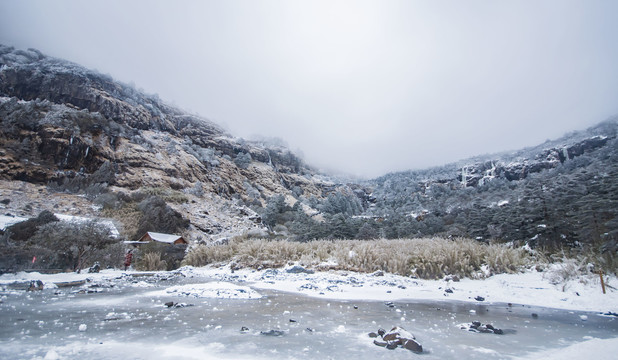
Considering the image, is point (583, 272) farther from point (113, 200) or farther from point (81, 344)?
point (113, 200)

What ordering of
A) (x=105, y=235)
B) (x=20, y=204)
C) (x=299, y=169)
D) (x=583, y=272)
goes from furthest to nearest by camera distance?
(x=299, y=169) → (x=20, y=204) → (x=105, y=235) → (x=583, y=272)

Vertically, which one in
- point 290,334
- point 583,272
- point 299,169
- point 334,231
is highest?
point 299,169

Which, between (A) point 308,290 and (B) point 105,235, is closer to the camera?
(A) point 308,290

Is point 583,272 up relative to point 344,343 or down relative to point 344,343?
up

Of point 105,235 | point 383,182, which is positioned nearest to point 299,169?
point 383,182

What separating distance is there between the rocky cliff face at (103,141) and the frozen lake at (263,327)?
26.6m

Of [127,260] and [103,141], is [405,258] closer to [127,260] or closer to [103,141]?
[127,260]

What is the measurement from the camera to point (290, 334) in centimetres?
329

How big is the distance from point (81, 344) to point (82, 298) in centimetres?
380

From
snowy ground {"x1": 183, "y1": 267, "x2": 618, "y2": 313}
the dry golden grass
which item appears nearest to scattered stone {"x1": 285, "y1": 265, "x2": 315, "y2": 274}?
snowy ground {"x1": 183, "y1": 267, "x2": 618, "y2": 313}

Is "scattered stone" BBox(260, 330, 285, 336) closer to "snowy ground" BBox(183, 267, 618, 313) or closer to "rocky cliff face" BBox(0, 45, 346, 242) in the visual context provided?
"snowy ground" BBox(183, 267, 618, 313)

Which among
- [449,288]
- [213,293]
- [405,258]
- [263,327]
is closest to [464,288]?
[449,288]

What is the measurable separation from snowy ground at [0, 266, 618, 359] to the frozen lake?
1 cm

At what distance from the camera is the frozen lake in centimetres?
262
